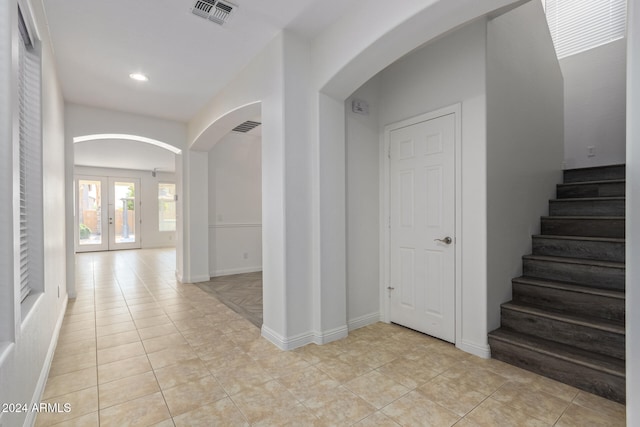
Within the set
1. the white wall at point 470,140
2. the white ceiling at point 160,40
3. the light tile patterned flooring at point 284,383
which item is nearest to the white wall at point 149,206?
the white ceiling at point 160,40

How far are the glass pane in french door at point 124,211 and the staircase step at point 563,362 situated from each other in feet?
37.7

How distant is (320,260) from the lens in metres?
2.86

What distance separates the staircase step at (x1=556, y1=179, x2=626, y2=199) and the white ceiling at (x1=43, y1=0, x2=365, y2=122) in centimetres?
324

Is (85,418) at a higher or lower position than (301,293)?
lower

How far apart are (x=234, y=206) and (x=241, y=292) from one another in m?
2.02

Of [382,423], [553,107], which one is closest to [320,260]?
[382,423]

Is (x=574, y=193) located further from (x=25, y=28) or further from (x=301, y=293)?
(x=25, y=28)

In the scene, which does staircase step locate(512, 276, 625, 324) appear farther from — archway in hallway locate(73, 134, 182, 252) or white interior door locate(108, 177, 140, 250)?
white interior door locate(108, 177, 140, 250)

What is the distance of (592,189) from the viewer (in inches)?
141

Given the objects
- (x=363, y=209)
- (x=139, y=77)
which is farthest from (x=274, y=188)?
(x=139, y=77)

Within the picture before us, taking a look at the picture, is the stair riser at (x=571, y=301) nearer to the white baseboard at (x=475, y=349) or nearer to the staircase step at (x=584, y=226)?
the white baseboard at (x=475, y=349)

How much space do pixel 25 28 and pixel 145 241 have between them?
33.2ft

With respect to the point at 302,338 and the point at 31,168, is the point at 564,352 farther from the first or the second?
the point at 31,168

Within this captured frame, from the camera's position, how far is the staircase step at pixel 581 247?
267cm
